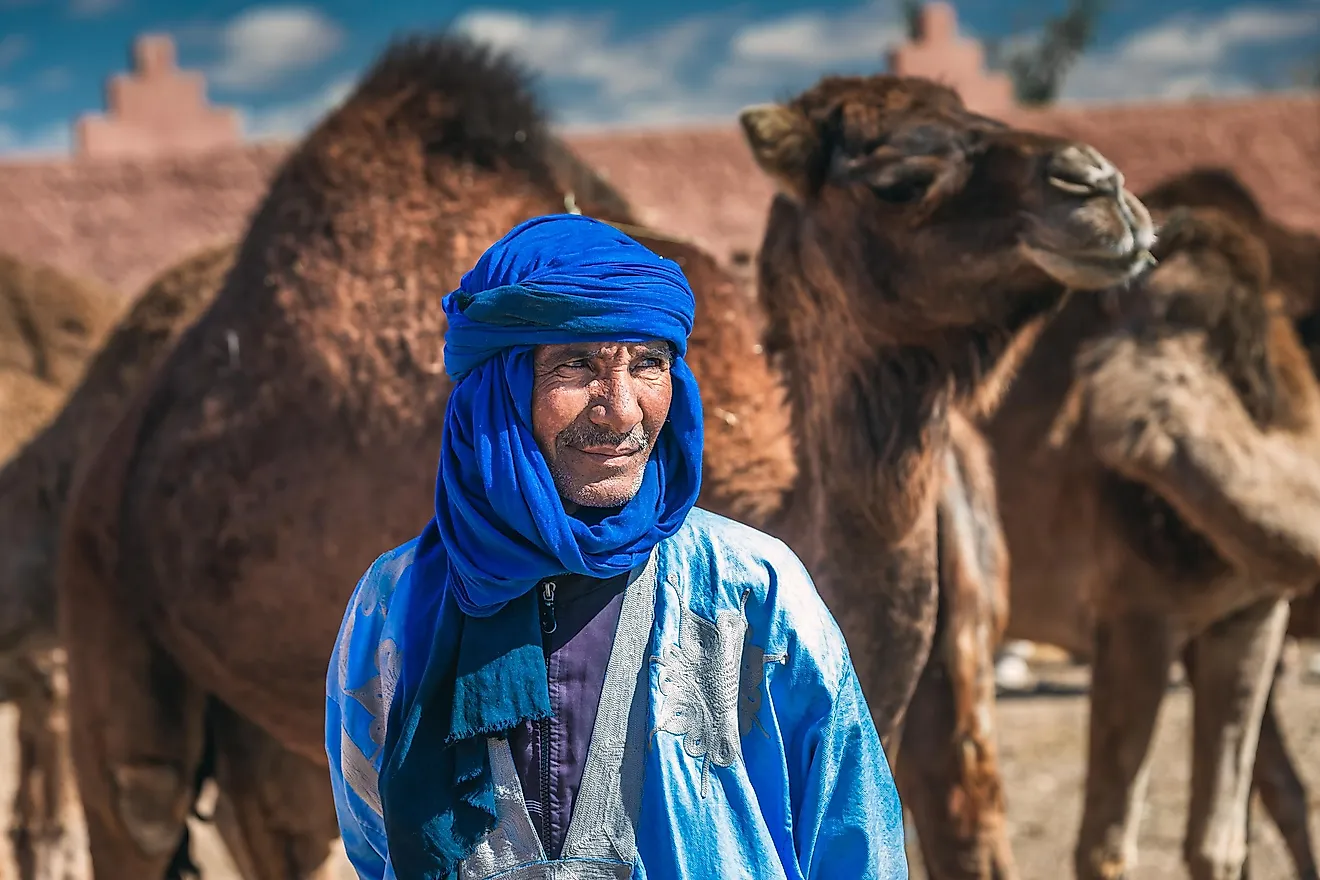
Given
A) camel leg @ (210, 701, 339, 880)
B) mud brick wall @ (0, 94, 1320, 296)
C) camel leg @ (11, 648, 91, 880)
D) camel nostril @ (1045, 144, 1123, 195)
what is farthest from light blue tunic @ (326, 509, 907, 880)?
mud brick wall @ (0, 94, 1320, 296)

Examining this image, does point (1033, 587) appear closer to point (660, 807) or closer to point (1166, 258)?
point (1166, 258)

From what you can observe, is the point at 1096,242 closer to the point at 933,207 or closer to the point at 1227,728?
the point at 933,207

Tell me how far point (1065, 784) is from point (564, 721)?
16.1 ft

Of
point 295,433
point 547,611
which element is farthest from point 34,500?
point 547,611

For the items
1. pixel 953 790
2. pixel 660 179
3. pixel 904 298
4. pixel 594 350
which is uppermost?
pixel 594 350

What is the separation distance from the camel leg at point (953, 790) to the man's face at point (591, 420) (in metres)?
1.73

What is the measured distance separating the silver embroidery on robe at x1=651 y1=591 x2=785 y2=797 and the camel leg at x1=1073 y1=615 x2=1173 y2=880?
117 inches

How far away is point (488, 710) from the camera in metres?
1.55

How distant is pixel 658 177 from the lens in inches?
492

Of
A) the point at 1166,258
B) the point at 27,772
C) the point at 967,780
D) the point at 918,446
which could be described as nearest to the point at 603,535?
the point at 918,446

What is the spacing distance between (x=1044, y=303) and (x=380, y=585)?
1.43m

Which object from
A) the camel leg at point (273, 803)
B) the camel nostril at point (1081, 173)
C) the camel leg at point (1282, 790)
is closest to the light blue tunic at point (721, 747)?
the camel nostril at point (1081, 173)

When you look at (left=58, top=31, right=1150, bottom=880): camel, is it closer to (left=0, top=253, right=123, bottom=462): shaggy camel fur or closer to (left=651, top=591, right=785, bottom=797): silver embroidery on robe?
(left=651, top=591, right=785, bottom=797): silver embroidery on robe

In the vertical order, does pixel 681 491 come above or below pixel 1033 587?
above
